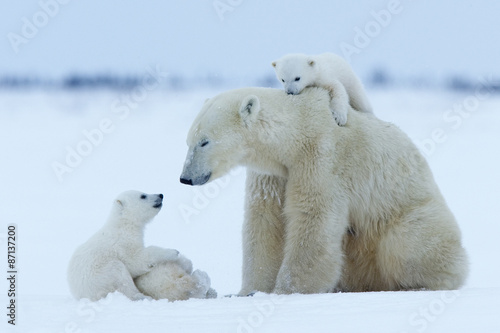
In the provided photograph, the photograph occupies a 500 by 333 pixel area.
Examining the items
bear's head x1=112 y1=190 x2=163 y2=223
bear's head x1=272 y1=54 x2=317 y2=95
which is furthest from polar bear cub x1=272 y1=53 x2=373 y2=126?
bear's head x1=112 y1=190 x2=163 y2=223

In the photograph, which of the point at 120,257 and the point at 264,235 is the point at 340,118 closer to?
the point at 264,235

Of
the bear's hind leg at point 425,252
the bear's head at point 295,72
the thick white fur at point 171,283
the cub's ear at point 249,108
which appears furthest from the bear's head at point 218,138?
the bear's hind leg at point 425,252

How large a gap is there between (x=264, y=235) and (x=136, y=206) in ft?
2.72

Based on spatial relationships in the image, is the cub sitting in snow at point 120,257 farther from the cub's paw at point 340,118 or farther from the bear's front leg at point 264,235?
the cub's paw at point 340,118

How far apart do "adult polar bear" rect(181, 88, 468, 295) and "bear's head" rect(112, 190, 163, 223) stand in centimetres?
50

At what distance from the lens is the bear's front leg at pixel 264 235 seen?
507 centimetres

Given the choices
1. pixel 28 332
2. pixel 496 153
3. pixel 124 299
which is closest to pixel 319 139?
pixel 124 299

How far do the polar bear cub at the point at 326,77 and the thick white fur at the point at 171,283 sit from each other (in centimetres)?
132

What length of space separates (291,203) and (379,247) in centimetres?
64

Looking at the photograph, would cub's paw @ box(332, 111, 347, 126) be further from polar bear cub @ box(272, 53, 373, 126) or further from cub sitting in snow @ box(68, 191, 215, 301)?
cub sitting in snow @ box(68, 191, 215, 301)

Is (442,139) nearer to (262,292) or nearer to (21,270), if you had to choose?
(21,270)

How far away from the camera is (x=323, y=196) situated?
4.76 metres

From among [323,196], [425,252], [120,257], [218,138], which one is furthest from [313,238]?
[120,257]

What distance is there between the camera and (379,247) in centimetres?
501
